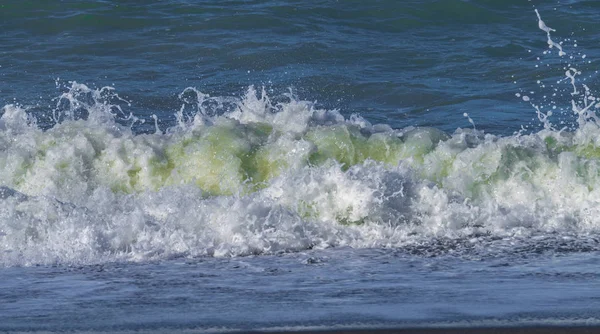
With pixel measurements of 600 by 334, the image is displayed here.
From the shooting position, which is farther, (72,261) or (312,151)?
(312,151)

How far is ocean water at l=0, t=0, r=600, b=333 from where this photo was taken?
5465mm

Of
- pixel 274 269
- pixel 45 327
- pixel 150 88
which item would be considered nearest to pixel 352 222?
pixel 274 269

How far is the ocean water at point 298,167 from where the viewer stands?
5465mm

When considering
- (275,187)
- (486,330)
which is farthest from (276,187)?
(486,330)

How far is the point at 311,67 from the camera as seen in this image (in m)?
11.6

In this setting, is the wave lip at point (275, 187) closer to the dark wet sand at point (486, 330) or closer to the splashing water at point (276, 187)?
the splashing water at point (276, 187)

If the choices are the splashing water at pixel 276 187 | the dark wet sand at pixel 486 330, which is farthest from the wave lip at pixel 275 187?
the dark wet sand at pixel 486 330

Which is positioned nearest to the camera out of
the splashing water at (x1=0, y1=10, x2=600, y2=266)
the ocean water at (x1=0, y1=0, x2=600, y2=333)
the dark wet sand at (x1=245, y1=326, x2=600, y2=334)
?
the dark wet sand at (x1=245, y1=326, x2=600, y2=334)

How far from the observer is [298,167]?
27.0 feet

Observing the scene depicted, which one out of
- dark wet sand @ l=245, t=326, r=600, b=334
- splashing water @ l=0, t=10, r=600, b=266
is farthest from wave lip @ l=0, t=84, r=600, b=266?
dark wet sand @ l=245, t=326, r=600, b=334

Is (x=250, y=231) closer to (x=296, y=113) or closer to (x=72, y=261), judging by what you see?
(x=72, y=261)

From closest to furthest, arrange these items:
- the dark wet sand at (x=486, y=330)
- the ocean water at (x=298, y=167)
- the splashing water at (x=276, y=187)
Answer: the dark wet sand at (x=486, y=330) < the ocean water at (x=298, y=167) < the splashing water at (x=276, y=187)

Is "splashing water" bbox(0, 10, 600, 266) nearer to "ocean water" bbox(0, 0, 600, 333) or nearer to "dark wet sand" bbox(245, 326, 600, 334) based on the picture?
"ocean water" bbox(0, 0, 600, 333)

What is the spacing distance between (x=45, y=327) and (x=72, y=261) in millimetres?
1558
